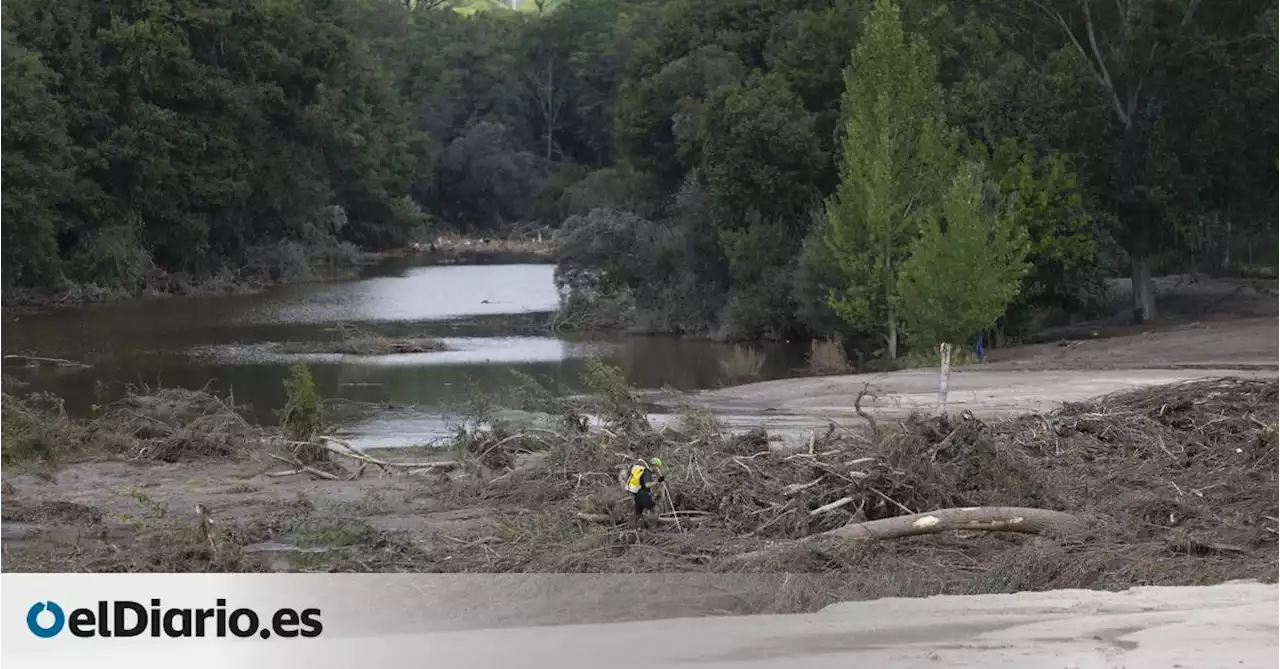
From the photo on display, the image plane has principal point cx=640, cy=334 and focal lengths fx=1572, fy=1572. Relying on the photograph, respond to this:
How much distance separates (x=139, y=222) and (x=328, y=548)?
49.7 metres

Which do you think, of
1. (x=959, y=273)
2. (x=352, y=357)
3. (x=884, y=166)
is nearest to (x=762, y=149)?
(x=884, y=166)

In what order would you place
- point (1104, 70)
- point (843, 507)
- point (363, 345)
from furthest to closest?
1. point (363, 345)
2. point (1104, 70)
3. point (843, 507)

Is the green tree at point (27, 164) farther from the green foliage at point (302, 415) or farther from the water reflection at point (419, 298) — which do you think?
the green foliage at point (302, 415)

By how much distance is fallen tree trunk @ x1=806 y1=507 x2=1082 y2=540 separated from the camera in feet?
40.9

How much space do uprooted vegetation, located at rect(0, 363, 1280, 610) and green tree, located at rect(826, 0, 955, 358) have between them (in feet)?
59.2

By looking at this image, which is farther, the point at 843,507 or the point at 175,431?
the point at 175,431

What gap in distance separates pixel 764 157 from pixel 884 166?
28.0 ft

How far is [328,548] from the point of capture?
12.9 metres

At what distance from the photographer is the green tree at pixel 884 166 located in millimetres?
35062

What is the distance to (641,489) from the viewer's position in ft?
41.8

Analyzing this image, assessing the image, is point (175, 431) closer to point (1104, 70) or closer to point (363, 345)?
point (363, 345)

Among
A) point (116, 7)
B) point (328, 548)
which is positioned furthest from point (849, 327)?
point (116, 7)

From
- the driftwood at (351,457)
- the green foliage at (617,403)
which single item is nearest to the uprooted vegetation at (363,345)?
the driftwood at (351,457)

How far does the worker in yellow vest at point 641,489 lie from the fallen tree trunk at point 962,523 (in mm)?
1369
